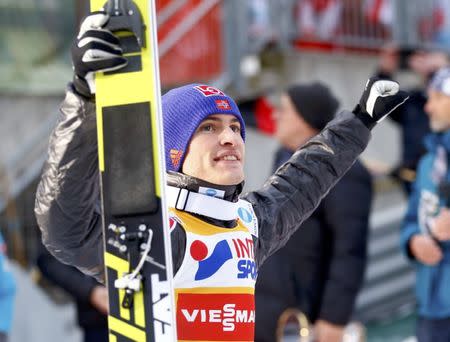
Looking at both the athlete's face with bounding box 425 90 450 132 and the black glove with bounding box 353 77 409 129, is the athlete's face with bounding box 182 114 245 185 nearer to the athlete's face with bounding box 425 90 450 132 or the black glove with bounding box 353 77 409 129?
the black glove with bounding box 353 77 409 129

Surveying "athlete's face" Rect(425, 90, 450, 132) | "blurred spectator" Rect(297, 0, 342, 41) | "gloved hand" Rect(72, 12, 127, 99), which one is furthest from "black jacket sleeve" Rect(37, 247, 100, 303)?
"blurred spectator" Rect(297, 0, 342, 41)

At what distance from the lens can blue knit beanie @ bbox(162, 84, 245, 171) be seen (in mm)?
2955

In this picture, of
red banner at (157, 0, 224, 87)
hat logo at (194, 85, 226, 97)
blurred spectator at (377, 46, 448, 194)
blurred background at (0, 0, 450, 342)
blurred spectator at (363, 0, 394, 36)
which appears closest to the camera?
hat logo at (194, 85, 226, 97)

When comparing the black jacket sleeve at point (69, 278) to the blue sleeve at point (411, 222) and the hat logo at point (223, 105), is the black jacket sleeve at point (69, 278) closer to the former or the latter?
the blue sleeve at point (411, 222)

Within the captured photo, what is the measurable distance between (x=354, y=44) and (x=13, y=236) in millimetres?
4370

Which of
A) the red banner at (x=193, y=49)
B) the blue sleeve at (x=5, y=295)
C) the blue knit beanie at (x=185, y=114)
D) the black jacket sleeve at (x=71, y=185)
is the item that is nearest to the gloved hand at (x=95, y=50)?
the black jacket sleeve at (x=71, y=185)

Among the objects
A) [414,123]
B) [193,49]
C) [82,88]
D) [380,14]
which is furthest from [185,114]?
[380,14]

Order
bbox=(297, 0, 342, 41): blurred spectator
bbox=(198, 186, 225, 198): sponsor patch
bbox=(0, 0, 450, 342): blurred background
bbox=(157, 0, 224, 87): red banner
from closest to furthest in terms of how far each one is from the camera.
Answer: bbox=(198, 186, 225, 198): sponsor patch < bbox=(0, 0, 450, 342): blurred background < bbox=(157, 0, 224, 87): red banner < bbox=(297, 0, 342, 41): blurred spectator

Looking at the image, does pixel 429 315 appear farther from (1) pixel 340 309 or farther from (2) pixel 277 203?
(2) pixel 277 203

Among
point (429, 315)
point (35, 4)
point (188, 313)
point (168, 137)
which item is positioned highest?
point (35, 4)

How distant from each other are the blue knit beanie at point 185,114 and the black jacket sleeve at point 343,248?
189 centimetres

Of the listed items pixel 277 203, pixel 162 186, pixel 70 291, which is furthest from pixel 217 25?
pixel 162 186

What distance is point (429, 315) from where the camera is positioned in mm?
5191

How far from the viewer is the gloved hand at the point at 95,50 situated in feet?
7.74
